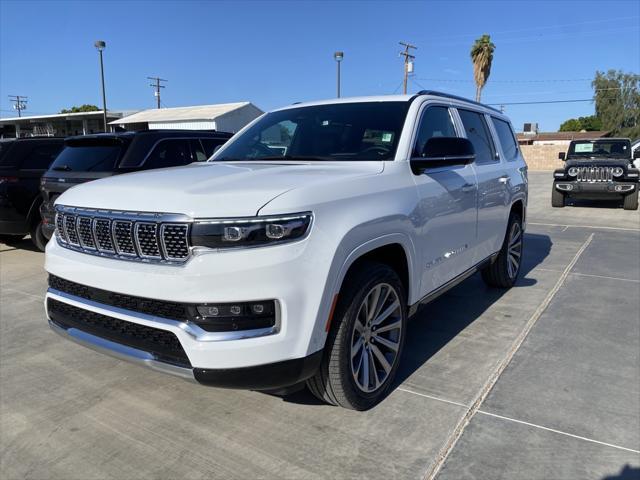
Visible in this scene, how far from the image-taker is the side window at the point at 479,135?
14.8 ft

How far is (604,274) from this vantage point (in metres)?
6.28

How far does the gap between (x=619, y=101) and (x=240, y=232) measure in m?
77.6

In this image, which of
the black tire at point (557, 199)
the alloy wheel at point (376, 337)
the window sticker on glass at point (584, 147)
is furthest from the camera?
the window sticker on glass at point (584, 147)

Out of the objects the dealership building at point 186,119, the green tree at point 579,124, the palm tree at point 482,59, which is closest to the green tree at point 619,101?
the green tree at point 579,124

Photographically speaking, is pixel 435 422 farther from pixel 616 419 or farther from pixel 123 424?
Result: pixel 123 424

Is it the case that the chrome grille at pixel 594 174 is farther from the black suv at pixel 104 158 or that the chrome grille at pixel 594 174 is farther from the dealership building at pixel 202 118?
the dealership building at pixel 202 118

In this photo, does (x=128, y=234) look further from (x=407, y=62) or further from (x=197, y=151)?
(x=407, y=62)

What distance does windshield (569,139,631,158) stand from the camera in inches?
533

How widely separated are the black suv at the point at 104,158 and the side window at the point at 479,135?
3.88 m

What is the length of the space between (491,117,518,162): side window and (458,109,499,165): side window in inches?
17.0

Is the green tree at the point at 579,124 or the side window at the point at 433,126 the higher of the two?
the green tree at the point at 579,124

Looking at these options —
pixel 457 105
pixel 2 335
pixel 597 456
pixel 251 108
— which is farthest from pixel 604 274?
pixel 251 108

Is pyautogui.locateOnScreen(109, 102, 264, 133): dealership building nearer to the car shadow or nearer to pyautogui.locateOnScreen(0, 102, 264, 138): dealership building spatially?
pyautogui.locateOnScreen(0, 102, 264, 138): dealership building

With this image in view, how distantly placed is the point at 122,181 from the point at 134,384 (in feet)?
4.65
